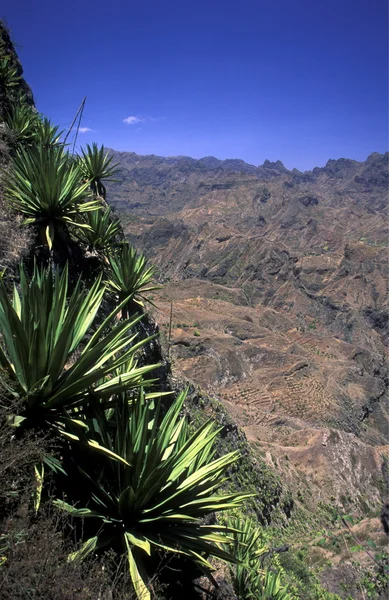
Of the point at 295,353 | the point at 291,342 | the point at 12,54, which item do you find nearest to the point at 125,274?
the point at 12,54

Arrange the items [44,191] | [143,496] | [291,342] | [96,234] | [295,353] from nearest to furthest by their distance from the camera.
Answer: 1. [143,496]
2. [44,191]
3. [96,234]
4. [295,353]
5. [291,342]

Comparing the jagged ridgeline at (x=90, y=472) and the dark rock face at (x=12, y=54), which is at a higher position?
the dark rock face at (x=12, y=54)

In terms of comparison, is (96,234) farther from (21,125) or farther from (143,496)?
(143,496)

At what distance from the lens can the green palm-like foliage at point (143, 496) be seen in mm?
2426

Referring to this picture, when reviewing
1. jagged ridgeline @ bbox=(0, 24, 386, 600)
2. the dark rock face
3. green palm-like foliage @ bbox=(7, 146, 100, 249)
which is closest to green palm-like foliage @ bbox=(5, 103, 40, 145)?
green palm-like foliage @ bbox=(7, 146, 100, 249)

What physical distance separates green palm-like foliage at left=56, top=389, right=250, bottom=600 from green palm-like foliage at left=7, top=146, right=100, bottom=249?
9.98ft

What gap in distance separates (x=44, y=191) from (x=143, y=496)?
3.98 m

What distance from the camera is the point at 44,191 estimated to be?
4.82 meters

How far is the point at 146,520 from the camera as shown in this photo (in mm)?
2490

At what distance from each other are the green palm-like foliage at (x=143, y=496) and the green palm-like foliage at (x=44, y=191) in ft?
9.98

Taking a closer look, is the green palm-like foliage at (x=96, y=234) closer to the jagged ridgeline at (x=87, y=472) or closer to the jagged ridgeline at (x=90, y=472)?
the jagged ridgeline at (x=90, y=472)

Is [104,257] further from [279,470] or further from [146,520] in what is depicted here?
[279,470]

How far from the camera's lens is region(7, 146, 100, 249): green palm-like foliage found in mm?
4754

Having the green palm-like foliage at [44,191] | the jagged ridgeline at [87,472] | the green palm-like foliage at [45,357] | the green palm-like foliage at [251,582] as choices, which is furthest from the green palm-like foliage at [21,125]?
the green palm-like foliage at [251,582]
